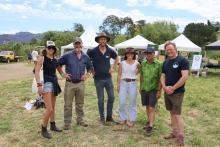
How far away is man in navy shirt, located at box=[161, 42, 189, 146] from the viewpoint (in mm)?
6398

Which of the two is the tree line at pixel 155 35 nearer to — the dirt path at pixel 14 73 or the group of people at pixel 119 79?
the dirt path at pixel 14 73

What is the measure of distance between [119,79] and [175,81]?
Result: 1586 millimetres

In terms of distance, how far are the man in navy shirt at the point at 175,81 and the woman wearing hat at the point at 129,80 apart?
1102 mm

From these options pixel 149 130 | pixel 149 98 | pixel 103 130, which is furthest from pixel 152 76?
pixel 103 130

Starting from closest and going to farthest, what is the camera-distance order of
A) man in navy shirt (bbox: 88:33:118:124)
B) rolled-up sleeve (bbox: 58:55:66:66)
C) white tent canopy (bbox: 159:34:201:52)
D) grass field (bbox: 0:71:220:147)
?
grass field (bbox: 0:71:220:147) → rolled-up sleeve (bbox: 58:55:66:66) → man in navy shirt (bbox: 88:33:118:124) → white tent canopy (bbox: 159:34:201:52)

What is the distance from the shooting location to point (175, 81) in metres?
6.52

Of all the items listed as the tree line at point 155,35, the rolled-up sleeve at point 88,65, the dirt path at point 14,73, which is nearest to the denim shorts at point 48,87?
the rolled-up sleeve at point 88,65

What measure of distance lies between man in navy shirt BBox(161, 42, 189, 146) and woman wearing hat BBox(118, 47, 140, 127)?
3.62 feet

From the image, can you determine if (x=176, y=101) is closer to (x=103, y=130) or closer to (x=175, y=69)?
(x=175, y=69)

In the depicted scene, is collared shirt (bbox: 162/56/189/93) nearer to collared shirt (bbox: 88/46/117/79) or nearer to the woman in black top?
collared shirt (bbox: 88/46/117/79)

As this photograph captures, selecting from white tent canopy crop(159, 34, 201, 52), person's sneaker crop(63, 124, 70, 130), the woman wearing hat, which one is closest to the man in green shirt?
the woman wearing hat

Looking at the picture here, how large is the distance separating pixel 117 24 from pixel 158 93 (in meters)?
85.0

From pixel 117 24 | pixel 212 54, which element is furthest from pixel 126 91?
pixel 117 24

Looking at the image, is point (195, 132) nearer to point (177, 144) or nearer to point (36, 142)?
point (177, 144)
